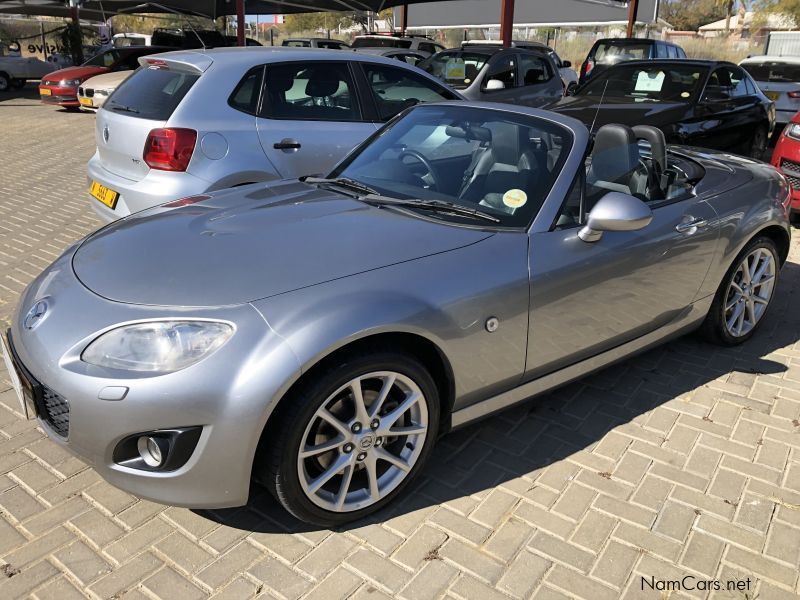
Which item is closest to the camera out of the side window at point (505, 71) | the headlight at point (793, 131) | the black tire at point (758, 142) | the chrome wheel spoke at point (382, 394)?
the chrome wheel spoke at point (382, 394)

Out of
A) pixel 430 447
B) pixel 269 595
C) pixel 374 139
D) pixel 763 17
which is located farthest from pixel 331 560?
pixel 763 17

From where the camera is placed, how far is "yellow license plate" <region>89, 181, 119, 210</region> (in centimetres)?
489

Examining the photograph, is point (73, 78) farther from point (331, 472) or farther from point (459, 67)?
point (331, 472)

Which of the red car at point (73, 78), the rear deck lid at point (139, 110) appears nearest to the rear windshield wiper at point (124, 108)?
the rear deck lid at point (139, 110)

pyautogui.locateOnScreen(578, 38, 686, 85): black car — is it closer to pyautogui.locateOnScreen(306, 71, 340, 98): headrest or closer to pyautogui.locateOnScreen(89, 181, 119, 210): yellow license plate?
pyautogui.locateOnScreen(306, 71, 340, 98): headrest

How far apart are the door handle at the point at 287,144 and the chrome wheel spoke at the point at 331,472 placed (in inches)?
125

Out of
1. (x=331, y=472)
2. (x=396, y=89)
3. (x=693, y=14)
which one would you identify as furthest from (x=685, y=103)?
(x=693, y=14)

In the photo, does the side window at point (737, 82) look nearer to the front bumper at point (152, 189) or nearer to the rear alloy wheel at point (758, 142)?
the rear alloy wheel at point (758, 142)

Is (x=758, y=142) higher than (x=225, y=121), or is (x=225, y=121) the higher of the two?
(x=225, y=121)

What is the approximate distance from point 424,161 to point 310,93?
93.6 inches

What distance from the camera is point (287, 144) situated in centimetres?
511

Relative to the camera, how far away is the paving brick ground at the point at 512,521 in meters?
2.35

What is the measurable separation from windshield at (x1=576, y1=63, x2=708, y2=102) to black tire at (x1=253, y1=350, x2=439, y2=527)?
6.29 m

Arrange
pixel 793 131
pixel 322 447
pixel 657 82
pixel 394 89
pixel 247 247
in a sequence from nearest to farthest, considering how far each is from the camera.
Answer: pixel 322 447
pixel 247 247
pixel 394 89
pixel 793 131
pixel 657 82
